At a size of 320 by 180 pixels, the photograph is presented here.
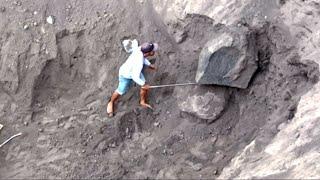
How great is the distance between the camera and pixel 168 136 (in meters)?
7.75

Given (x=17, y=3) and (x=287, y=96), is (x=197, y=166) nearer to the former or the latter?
(x=287, y=96)

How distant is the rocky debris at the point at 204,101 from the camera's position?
306 inches

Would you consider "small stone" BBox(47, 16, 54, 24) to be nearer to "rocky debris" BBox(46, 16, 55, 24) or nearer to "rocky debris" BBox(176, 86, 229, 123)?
"rocky debris" BBox(46, 16, 55, 24)

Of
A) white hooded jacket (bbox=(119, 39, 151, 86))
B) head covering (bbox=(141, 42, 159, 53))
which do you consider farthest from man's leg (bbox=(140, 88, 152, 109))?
head covering (bbox=(141, 42, 159, 53))

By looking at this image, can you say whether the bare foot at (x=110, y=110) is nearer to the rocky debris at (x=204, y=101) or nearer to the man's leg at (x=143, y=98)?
the man's leg at (x=143, y=98)

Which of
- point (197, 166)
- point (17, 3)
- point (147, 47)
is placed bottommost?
point (197, 166)

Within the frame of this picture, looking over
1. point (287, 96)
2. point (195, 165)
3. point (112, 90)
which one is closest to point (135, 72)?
point (112, 90)

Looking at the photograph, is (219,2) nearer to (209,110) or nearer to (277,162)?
(209,110)

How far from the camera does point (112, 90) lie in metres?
8.37

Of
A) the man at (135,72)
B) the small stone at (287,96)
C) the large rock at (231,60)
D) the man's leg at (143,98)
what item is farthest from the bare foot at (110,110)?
the small stone at (287,96)

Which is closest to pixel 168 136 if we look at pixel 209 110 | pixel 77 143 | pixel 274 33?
pixel 209 110

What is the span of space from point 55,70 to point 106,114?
3.07 ft

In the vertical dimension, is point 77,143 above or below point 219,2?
below

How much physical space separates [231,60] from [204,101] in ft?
1.92
